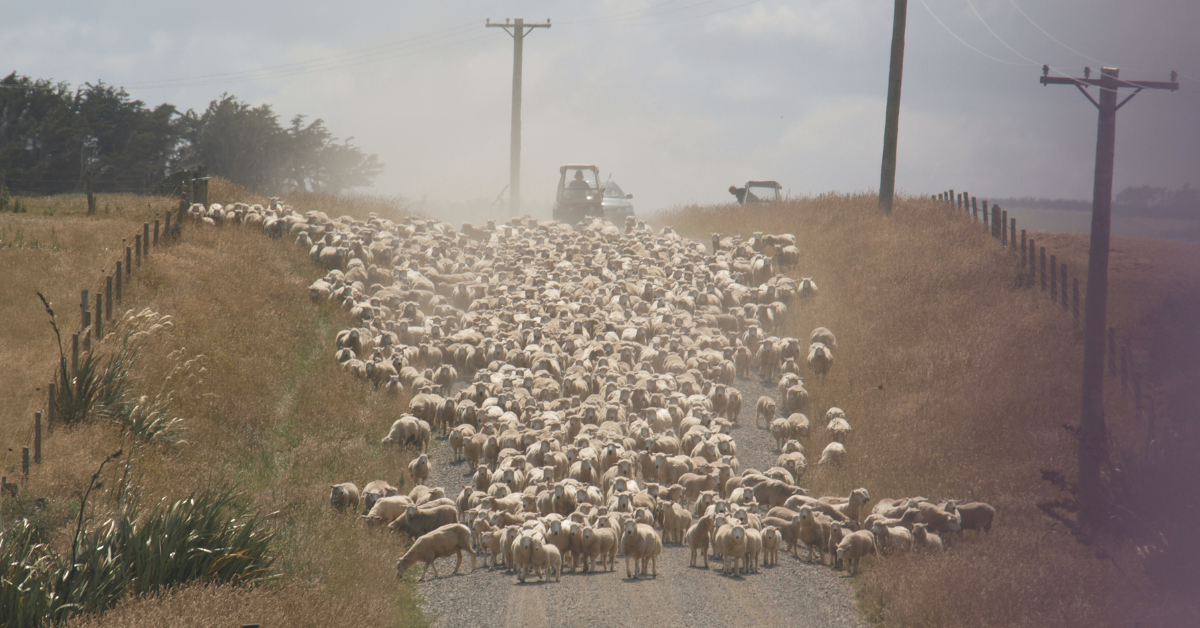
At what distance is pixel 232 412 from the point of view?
1900 centimetres

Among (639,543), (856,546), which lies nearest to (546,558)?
(639,543)

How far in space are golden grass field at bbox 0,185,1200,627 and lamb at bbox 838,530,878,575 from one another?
20cm

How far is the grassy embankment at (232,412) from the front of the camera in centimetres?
1166

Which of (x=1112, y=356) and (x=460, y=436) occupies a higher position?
(x=1112, y=356)

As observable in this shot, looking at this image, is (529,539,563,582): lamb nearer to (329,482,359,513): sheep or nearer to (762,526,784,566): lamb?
(762,526,784,566): lamb

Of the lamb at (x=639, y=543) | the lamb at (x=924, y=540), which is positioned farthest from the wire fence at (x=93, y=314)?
the lamb at (x=924, y=540)

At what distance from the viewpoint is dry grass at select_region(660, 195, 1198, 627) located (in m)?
12.3

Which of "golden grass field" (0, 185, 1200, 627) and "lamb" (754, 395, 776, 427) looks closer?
"golden grass field" (0, 185, 1200, 627)

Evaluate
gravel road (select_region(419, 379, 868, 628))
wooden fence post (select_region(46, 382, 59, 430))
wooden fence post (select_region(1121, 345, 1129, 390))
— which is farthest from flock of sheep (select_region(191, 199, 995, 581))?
wooden fence post (select_region(1121, 345, 1129, 390))

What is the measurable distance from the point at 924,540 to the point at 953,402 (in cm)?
703

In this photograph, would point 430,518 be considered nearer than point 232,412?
Yes

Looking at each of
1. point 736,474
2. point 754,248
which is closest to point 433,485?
point 736,474

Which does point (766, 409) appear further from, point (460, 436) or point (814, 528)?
point (460, 436)

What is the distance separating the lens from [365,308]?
26.4 meters
